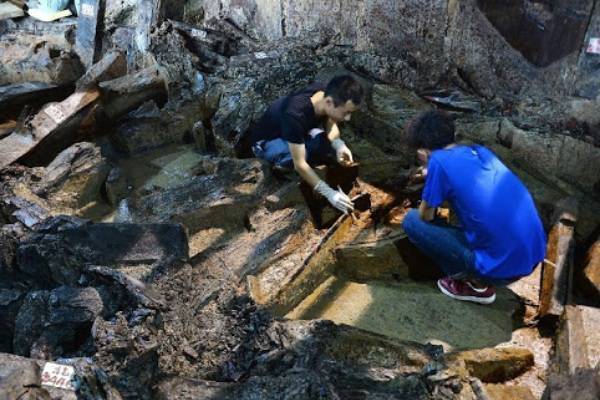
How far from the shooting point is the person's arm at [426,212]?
3.25 meters

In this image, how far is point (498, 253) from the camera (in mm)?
3043

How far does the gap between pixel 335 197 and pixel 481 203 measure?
1026 millimetres

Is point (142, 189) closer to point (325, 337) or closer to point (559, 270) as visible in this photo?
point (325, 337)

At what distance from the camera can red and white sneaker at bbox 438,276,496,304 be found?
131 inches

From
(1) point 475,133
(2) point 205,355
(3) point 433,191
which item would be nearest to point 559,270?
(3) point 433,191

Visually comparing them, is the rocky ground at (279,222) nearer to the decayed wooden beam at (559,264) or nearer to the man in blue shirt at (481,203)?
the decayed wooden beam at (559,264)

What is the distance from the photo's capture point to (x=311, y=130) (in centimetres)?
399

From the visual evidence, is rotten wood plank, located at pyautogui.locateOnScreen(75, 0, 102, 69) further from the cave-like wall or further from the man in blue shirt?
the man in blue shirt

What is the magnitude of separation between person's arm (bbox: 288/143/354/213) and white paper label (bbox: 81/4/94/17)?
4405mm

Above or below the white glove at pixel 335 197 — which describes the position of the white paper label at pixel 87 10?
above

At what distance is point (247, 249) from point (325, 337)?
3.24 ft

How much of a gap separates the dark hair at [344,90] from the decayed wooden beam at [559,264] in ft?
4.95

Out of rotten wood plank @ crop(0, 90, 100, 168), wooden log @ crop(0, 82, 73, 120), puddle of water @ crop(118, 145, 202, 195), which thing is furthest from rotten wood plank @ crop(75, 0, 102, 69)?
puddle of water @ crop(118, 145, 202, 195)

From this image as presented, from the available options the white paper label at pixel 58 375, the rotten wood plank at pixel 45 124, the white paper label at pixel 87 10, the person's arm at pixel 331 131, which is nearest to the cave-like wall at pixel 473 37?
the person's arm at pixel 331 131
